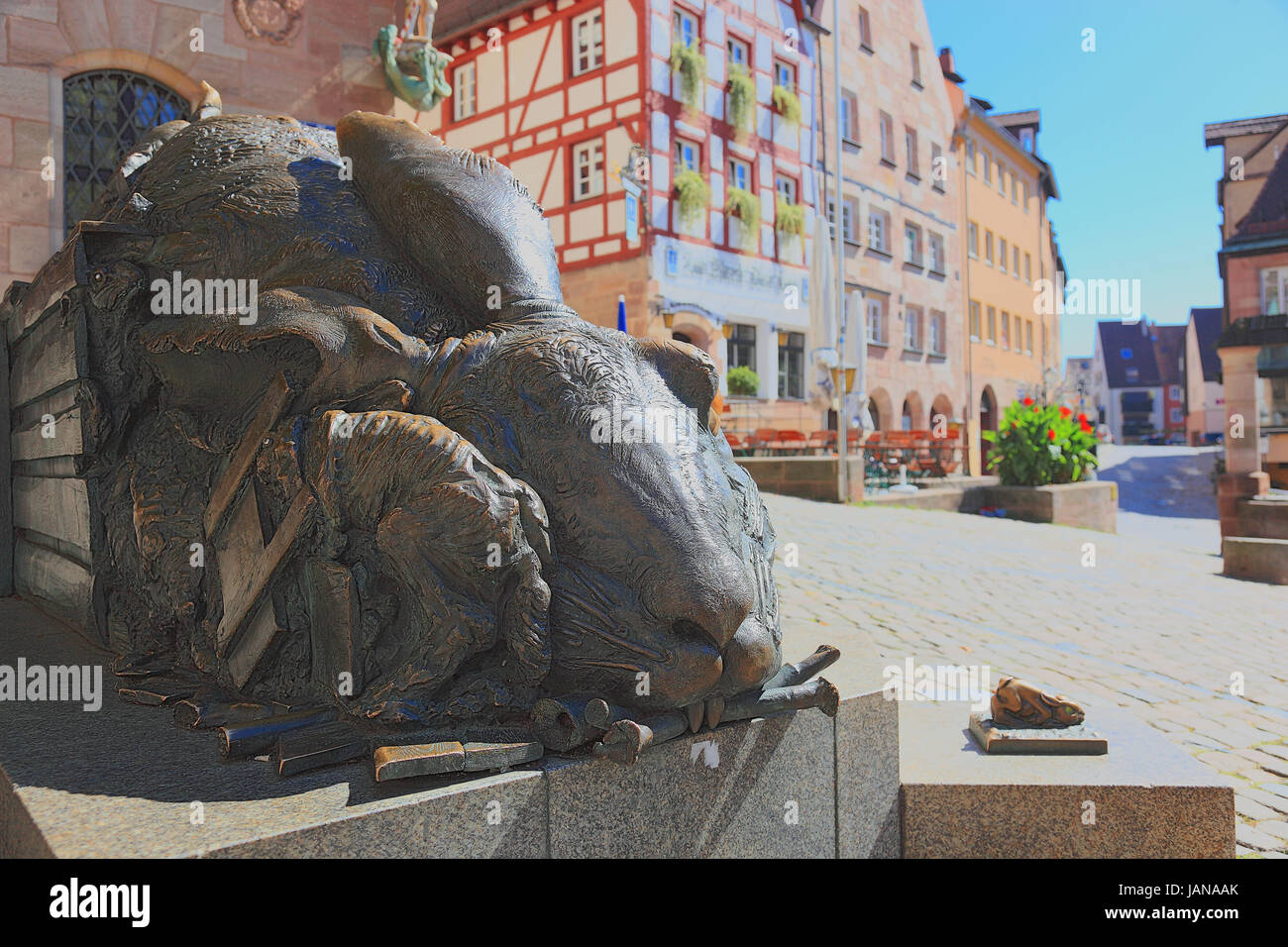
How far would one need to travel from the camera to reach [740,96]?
19562 mm

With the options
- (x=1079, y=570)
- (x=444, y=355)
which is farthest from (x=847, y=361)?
(x=444, y=355)

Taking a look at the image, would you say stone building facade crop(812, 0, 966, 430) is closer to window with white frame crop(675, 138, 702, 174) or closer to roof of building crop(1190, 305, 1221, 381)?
window with white frame crop(675, 138, 702, 174)

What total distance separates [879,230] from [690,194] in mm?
9669

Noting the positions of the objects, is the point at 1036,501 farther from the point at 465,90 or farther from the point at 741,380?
the point at 465,90

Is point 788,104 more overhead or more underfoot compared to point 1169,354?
more overhead

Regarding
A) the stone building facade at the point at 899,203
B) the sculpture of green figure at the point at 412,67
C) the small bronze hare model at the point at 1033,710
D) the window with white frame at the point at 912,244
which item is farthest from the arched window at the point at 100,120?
the window with white frame at the point at 912,244

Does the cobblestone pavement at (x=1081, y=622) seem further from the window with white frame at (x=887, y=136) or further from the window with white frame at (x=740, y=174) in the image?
the window with white frame at (x=887, y=136)

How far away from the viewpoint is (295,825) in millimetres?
1619

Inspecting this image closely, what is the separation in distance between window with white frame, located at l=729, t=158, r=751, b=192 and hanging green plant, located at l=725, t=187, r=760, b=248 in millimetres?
173

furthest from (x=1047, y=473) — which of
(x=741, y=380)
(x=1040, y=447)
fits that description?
(x=741, y=380)

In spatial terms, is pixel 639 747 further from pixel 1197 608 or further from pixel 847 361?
pixel 847 361

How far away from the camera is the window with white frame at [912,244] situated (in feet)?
88.7
